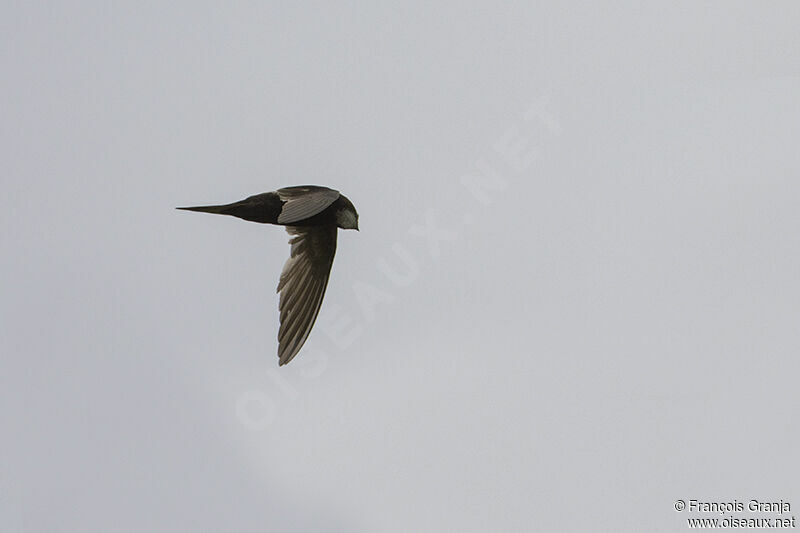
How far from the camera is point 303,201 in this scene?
919cm

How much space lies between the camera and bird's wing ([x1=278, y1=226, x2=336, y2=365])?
1020 cm

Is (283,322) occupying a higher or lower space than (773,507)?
higher

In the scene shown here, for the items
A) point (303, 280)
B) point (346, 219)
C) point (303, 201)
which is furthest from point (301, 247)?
point (303, 201)

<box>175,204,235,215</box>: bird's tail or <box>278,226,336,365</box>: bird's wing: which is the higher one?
<box>175,204,235,215</box>: bird's tail

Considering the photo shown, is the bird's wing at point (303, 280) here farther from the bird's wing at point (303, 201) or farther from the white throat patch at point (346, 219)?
the bird's wing at point (303, 201)

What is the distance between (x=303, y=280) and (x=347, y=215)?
0.75 metres

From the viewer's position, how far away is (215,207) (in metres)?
9.91

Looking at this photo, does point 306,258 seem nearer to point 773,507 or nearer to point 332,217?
point 332,217

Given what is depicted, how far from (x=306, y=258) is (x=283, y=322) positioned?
78 centimetres

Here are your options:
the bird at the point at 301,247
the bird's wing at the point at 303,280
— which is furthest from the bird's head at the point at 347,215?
the bird's wing at the point at 303,280

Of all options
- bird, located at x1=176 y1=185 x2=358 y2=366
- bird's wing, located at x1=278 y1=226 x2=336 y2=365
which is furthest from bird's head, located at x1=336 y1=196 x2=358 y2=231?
bird's wing, located at x1=278 y1=226 x2=336 y2=365

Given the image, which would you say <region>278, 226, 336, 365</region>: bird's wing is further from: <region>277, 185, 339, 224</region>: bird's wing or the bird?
<region>277, 185, 339, 224</region>: bird's wing

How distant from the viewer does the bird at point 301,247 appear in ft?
32.8

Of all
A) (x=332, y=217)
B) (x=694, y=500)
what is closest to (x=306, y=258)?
(x=332, y=217)
